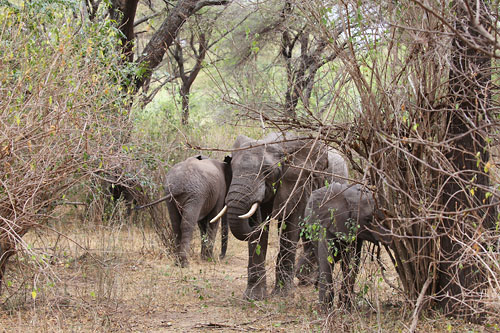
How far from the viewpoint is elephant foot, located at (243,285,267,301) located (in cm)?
743

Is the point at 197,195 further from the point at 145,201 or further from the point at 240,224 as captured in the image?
the point at 240,224

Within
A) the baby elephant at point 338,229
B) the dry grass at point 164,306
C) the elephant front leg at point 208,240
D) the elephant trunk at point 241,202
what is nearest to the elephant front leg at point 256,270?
the dry grass at point 164,306

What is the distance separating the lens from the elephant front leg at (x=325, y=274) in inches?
250

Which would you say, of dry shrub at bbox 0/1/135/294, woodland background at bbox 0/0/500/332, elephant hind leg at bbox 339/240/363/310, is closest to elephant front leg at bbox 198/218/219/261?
woodland background at bbox 0/0/500/332

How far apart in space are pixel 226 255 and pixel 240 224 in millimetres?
3803

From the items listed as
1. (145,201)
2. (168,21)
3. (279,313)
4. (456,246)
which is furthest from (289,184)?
(168,21)

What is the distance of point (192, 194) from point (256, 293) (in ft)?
9.14

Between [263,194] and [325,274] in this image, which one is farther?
[263,194]

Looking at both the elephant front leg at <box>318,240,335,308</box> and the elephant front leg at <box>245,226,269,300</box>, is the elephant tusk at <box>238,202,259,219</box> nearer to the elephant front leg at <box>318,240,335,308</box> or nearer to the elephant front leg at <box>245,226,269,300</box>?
the elephant front leg at <box>245,226,269,300</box>

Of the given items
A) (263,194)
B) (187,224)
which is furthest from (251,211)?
(187,224)

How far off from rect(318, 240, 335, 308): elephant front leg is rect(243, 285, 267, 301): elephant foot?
1.15 m

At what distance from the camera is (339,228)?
637 cm

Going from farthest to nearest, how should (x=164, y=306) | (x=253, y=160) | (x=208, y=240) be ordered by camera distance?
(x=208, y=240)
(x=253, y=160)
(x=164, y=306)

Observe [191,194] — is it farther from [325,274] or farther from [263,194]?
[325,274]
